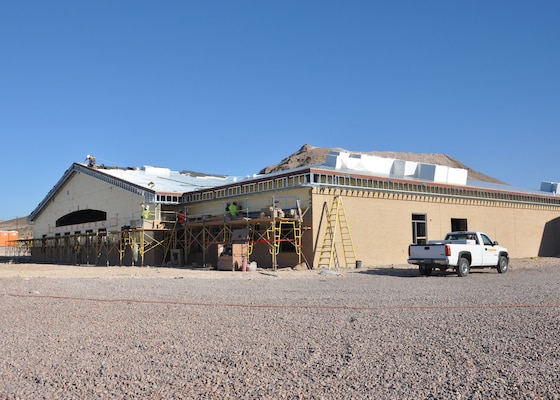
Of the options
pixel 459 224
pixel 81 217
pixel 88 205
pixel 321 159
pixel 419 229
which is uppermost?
pixel 321 159

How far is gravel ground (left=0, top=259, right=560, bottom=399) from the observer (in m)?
5.72

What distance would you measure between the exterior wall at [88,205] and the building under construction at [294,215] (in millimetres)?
90

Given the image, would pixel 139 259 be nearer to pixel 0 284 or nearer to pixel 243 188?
pixel 243 188

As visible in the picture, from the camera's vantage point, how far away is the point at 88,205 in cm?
4222

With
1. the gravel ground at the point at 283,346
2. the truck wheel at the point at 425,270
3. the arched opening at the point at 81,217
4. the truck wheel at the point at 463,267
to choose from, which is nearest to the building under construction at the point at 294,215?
the arched opening at the point at 81,217

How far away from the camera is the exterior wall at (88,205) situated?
3597 cm

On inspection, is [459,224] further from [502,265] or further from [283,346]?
[283,346]

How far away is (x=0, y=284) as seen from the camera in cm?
1816

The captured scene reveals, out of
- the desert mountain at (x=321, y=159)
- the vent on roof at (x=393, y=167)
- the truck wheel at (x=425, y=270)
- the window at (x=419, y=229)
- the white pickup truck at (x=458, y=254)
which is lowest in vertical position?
the truck wheel at (x=425, y=270)

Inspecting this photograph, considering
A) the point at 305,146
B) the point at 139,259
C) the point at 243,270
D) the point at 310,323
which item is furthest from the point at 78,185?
the point at 305,146

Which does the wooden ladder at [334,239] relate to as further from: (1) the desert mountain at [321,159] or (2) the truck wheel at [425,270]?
(1) the desert mountain at [321,159]

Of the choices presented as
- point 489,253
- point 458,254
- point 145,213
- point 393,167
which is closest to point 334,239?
point 458,254

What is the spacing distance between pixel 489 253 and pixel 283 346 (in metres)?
16.8

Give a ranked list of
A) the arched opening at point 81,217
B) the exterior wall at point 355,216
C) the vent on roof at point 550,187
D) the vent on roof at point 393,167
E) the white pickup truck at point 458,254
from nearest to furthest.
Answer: the white pickup truck at point 458,254 → the exterior wall at point 355,216 → the vent on roof at point 393,167 → the arched opening at point 81,217 → the vent on roof at point 550,187
